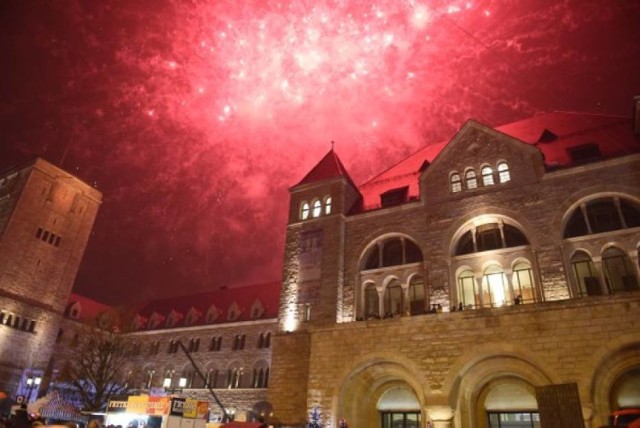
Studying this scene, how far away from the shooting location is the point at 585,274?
2127 centimetres

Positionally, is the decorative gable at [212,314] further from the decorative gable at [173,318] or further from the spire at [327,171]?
the spire at [327,171]

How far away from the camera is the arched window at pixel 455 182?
26.2 metres

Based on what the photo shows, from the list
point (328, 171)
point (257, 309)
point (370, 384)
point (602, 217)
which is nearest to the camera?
point (602, 217)

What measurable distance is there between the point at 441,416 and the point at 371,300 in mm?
9130

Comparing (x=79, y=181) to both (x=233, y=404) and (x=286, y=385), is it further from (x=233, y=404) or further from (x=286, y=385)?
(x=286, y=385)

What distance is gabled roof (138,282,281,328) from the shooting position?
45969 mm

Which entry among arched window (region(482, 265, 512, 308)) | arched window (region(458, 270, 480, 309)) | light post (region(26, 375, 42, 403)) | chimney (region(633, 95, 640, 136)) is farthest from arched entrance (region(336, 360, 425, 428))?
light post (region(26, 375, 42, 403))

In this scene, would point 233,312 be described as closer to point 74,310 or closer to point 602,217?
point 74,310

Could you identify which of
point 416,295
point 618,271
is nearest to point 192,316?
point 416,295

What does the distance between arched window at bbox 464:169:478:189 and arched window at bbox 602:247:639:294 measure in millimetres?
7311

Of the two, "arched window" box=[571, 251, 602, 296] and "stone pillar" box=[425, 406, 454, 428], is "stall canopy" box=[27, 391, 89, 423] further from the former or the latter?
"arched window" box=[571, 251, 602, 296]

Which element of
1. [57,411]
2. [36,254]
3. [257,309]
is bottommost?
[57,411]

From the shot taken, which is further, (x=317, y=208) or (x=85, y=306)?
(x=85, y=306)

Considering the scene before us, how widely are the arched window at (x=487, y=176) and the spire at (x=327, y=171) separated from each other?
9.34 m
